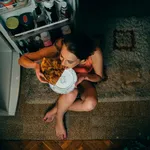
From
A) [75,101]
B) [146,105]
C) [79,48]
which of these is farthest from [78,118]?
[79,48]

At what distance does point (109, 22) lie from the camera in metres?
1.69

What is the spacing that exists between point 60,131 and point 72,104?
0.20m

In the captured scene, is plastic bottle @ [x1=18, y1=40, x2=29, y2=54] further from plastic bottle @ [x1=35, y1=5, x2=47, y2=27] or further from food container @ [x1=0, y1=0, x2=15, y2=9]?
food container @ [x1=0, y1=0, x2=15, y2=9]

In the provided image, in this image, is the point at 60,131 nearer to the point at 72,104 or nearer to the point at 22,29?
the point at 72,104

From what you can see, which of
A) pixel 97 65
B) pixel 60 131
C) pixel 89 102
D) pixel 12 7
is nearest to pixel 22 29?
pixel 12 7

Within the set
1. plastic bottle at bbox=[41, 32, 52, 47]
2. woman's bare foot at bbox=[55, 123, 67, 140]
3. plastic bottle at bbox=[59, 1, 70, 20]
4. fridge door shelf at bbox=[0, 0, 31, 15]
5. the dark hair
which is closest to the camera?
the dark hair

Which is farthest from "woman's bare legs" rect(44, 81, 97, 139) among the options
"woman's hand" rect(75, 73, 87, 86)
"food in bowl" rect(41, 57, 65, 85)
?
"food in bowl" rect(41, 57, 65, 85)

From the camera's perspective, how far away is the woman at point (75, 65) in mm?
1053

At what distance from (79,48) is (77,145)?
74 centimetres

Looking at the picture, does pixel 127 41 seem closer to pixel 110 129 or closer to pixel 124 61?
pixel 124 61

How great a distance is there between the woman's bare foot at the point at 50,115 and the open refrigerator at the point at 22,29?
23cm

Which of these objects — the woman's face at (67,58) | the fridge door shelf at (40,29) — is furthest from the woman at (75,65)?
the fridge door shelf at (40,29)

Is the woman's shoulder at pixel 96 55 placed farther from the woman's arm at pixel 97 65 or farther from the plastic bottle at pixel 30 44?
the plastic bottle at pixel 30 44

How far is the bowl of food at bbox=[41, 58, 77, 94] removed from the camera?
3.63 feet
